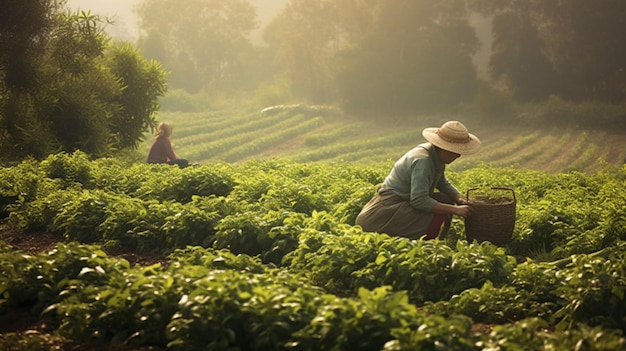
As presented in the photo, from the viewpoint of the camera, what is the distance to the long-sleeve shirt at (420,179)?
6.93 metres

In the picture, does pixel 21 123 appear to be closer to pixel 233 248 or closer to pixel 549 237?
pixel 233 248

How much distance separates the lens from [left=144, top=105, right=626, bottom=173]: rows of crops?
29.4 meters

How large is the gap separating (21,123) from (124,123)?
5406mm

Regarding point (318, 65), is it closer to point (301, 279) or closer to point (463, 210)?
point (463, 210)

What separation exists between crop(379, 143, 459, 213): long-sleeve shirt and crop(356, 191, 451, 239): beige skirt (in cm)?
9

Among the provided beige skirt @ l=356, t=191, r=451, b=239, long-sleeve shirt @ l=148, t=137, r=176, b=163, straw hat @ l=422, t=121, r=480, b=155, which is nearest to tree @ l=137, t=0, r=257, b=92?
long-sleeve shirt @ l=148, t=137, r=176, b=163

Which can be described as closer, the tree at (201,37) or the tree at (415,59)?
the tree at (415,59)

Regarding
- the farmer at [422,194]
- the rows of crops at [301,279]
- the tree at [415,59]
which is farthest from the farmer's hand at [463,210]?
the tree at [415,59]

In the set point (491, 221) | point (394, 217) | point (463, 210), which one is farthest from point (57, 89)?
point (491, 221)

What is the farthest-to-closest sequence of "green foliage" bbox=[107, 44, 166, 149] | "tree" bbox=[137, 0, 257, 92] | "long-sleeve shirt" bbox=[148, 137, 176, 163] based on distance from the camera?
"tree" bbox=[137, 0, 257, 92], "green foliage" bbox=[107, 44, 166, 149], "long-sleeve shirt" bbox=[148, 137, 176, 163]

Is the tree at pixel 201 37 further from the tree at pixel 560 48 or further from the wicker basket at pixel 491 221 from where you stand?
the wicker basket at pixel 491 221

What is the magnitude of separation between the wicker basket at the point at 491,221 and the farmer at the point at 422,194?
122mm

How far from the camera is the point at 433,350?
12.3 ft

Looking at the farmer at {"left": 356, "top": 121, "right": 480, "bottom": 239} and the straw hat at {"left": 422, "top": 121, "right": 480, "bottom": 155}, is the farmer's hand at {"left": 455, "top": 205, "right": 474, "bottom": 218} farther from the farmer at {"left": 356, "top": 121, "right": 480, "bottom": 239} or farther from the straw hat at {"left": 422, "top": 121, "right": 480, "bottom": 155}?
the straw hat at {"left": 422, "top": 121, "right": 480, "bottom": 155}
